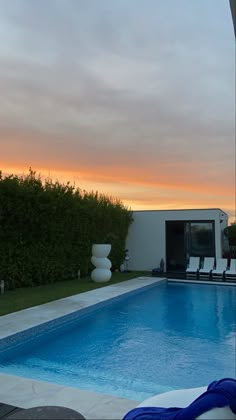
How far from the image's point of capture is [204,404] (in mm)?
1679

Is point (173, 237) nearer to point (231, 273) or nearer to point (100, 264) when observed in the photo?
point (231, 273)

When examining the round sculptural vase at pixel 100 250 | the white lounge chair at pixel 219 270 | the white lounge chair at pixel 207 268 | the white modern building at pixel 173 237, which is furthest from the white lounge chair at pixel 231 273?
the round sculptural vase at pixel 100 250

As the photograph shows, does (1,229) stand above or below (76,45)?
below

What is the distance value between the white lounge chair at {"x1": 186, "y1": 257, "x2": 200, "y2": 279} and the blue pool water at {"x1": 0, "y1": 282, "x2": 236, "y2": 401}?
5618 millimetres

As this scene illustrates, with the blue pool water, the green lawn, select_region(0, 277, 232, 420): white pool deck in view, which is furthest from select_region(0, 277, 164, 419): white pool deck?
the green lawn

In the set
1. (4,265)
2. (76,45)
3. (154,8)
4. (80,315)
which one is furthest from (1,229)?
(154,8)

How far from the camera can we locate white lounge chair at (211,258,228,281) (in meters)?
14.3

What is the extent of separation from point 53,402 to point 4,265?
719cm

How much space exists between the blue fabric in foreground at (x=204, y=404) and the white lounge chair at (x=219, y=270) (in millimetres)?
13126

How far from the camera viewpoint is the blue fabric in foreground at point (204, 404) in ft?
5.48

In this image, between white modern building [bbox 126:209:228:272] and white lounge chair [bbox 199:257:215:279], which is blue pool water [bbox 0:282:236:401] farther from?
white modern building [bbox 126:209:228:272]

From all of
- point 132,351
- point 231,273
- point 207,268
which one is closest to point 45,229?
point 132,351

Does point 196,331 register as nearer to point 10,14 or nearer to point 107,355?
point 107,355

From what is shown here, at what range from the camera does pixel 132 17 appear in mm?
7074
